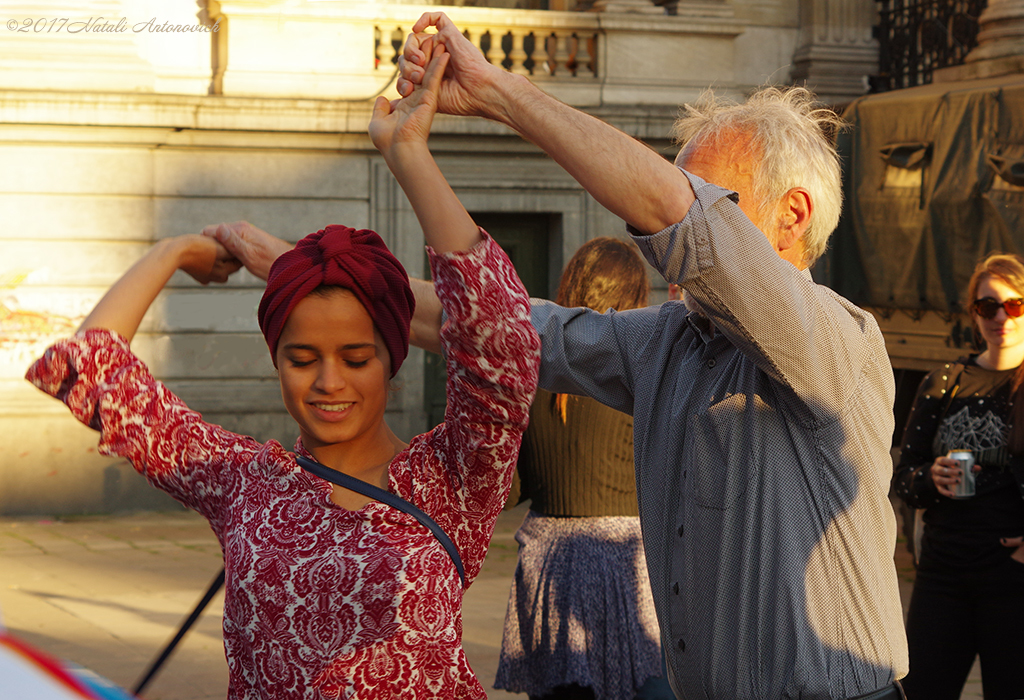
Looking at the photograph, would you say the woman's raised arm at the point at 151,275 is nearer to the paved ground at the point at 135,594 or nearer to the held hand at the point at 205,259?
the held hand at the point at 205,259

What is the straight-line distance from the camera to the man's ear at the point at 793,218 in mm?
2201

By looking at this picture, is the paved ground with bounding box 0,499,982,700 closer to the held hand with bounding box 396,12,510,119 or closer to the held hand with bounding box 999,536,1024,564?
the held hand with bounding box 999,536,1024,564

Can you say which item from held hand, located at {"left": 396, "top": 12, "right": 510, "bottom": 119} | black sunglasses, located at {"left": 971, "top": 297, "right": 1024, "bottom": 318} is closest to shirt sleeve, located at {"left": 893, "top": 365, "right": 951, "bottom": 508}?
black sunglasses, located at {"left": 971, "top": 297, "right": 1024, "bottom": 318}

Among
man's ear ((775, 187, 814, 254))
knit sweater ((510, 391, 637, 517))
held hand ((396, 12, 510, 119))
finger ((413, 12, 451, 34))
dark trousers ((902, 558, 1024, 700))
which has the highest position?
finger ((413, 12, 451, 34))

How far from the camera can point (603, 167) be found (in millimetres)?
1760

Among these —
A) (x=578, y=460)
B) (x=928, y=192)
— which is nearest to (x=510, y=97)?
(x=578, y=460)

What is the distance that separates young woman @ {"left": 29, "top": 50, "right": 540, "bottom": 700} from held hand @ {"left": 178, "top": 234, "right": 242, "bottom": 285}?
14.2 inches

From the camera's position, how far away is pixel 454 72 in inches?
75.1

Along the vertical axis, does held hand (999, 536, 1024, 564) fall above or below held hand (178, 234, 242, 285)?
below

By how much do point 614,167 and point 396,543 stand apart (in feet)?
2.22

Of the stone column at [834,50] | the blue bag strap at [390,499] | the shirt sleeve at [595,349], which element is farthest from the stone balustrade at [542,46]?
the blue bag strap at [390,499]

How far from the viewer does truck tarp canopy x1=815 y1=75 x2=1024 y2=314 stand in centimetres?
899

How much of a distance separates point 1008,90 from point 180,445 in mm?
8394

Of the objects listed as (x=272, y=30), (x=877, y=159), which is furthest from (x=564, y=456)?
(x=272, y=30)
